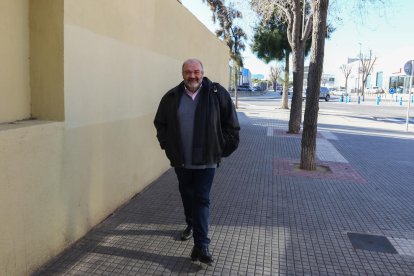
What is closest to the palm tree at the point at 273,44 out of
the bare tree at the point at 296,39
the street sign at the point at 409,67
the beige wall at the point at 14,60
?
the street sign at the point at 409,67

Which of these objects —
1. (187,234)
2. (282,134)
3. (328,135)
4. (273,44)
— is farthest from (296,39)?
(273,44)

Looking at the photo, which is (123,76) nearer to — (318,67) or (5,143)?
(5,143)

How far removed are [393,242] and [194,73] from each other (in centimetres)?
271

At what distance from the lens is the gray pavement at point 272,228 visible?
377cm

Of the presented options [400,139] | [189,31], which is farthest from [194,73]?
[400,139]

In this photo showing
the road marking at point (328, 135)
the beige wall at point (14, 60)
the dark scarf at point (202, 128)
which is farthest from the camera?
the road marking at point (328, 135)

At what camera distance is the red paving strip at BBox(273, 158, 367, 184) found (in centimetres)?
754

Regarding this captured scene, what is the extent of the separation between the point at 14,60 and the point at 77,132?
33.2 inches

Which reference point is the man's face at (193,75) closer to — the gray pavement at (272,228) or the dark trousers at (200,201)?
the dark trousers at (200,201)

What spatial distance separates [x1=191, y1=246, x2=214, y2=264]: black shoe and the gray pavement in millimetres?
59

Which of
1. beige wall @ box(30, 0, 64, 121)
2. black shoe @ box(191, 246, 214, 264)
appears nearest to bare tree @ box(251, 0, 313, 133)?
black shoe @ box(191, 246, 214, 264)

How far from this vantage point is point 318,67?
7879 mm

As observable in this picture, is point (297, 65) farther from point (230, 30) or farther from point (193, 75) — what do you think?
point (230, 30)

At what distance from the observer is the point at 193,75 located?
3674 millimetres
